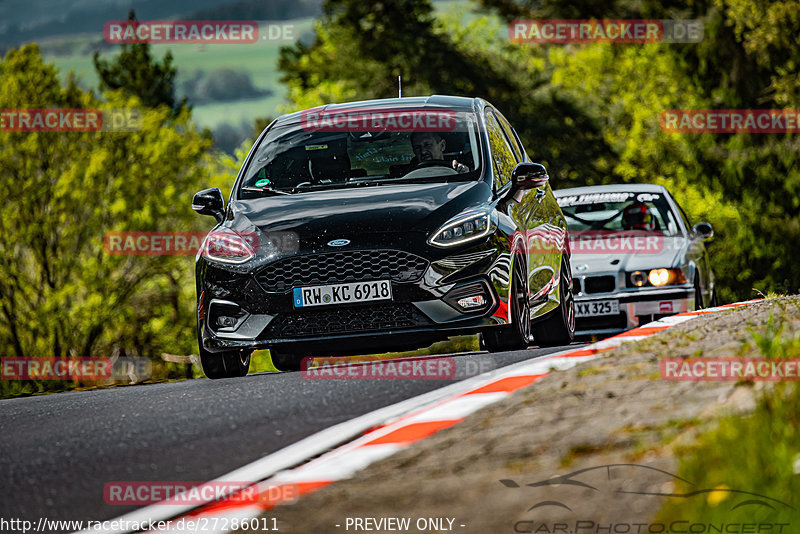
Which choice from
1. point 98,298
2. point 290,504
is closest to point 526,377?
point 290,504

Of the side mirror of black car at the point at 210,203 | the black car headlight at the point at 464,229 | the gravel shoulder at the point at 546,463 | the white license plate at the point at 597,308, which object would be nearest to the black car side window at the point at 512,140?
the white license plate at the point at 597,308

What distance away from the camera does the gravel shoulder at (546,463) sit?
399cm

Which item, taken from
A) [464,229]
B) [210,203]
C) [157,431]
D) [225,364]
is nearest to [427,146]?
[464,229]

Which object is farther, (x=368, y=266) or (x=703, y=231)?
(x=703, y=231)

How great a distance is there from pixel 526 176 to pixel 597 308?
389 cm

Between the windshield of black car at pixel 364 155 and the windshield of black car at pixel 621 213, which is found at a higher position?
the windshield of black car at pixel 364 155

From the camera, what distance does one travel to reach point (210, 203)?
30.6 ft

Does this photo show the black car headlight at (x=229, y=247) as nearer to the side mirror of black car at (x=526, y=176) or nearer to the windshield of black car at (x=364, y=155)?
the windshield of black car at (x=364, y=155)

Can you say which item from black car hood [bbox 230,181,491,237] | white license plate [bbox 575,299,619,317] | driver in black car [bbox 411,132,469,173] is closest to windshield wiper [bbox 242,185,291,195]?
black car hood [bbox 230,181,491,237]

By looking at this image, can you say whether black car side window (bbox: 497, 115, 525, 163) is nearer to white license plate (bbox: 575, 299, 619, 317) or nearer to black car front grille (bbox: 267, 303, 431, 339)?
white license plate (bbox: 575, 299, 619, 317)

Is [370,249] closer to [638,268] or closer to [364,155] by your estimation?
[364,155]

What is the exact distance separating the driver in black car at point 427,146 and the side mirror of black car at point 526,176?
1.50 feet

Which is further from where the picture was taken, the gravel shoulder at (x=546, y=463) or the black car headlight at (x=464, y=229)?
the black car headlight at (x=464, y=229)

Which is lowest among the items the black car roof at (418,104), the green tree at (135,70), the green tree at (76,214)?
the green tree at (76,214)
